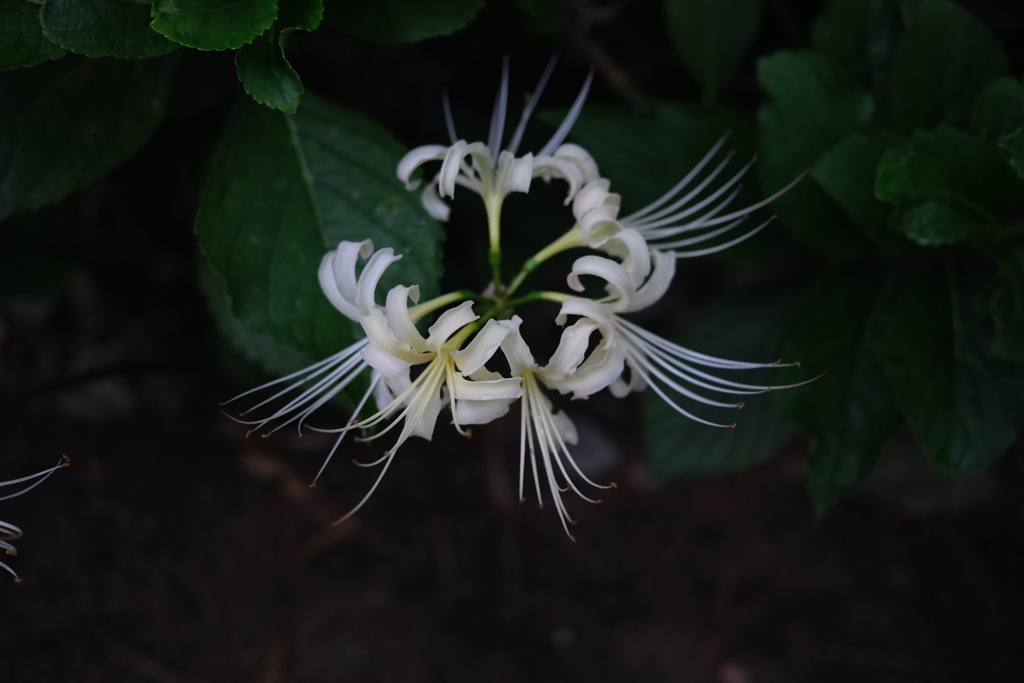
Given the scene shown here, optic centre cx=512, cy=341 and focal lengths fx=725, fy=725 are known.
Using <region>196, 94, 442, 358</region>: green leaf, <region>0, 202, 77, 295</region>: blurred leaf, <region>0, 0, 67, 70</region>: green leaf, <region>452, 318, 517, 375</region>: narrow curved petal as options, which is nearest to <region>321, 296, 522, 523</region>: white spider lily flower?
<region>452, 318, 517, 375</region>: narrow curved petal

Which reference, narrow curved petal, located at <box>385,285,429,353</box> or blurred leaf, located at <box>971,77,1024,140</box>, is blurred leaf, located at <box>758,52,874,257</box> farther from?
narrow curved petal, located at <box>385,285,429,353</box>

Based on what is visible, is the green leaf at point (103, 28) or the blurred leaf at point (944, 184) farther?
the blurred leaf at point (944, 184)

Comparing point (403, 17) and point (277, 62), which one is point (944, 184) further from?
point (277, 62)

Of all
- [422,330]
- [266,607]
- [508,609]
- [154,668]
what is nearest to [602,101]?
[422,330]

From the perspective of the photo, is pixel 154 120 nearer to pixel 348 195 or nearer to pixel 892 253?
pixel 348 195

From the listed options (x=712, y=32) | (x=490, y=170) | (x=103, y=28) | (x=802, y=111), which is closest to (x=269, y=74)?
(x=103, y=28)

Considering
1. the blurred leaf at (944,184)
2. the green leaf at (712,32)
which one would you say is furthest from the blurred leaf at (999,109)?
the green leaf at (712,32)

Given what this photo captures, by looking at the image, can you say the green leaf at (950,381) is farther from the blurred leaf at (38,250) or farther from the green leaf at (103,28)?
the blurred leaf at (38,250)

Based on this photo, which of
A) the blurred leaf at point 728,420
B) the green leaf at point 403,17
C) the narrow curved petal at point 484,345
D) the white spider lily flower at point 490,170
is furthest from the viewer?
the blurred leaf at point 728,420
